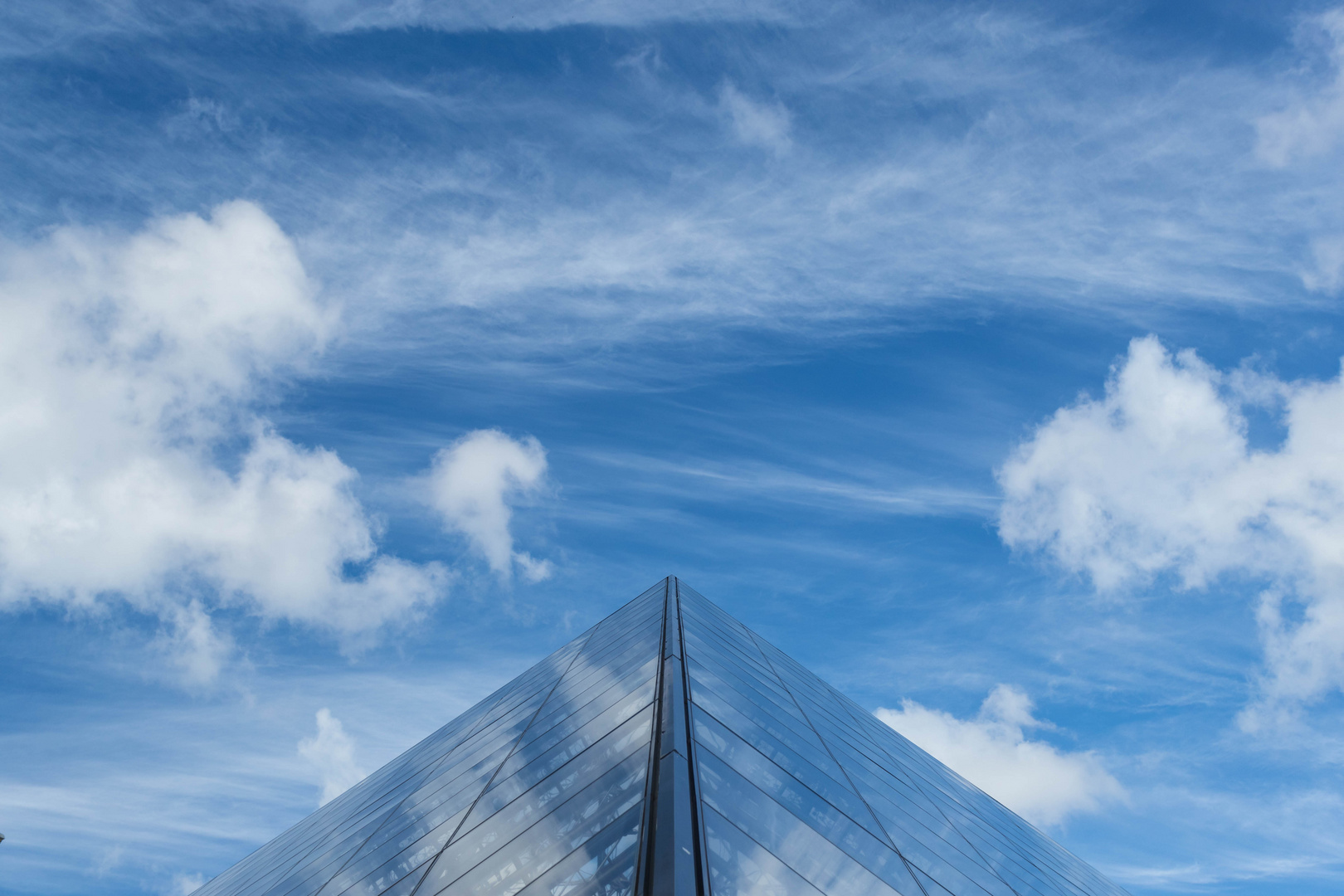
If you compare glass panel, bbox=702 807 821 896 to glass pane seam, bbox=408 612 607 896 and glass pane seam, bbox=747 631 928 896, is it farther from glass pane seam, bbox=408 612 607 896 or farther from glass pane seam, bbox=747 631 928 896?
glass pane seam, bbox=408 612 607 896

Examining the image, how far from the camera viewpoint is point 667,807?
6547 millimetres

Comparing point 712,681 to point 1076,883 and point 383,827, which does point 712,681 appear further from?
point 1076,883

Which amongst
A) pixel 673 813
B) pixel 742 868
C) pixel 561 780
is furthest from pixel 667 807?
pixel 561 780

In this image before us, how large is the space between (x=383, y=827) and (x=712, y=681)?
20.5 feet

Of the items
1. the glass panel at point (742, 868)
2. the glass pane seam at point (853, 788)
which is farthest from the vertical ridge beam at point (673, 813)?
the glass pane seam at point (853, 788)

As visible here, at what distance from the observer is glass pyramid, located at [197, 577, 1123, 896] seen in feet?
21.0

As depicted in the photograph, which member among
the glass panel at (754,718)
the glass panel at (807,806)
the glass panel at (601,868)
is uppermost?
the glass panel at (754,718)

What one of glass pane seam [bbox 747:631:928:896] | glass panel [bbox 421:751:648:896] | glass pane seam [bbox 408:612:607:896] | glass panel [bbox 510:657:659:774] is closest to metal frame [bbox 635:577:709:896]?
glass panel [bbox 421:751:648:896]

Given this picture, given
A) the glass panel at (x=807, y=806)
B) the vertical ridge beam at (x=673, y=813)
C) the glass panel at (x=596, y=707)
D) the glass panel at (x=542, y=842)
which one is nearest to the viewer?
the vertical ridge beam at (x=673, y=813)

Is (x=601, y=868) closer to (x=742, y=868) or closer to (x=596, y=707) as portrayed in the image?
(x=742, y=868)

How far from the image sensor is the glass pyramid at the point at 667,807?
252 inches

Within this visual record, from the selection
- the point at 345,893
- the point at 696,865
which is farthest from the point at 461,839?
the point at 696,865

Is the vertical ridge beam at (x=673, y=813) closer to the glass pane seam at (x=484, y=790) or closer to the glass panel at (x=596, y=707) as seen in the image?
the glass panel at (x=596, y=707)

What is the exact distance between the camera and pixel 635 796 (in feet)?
23.1
